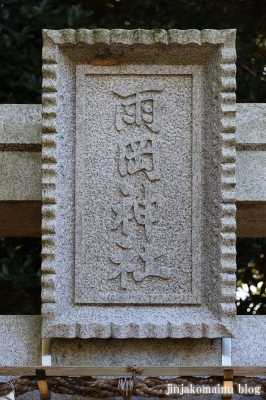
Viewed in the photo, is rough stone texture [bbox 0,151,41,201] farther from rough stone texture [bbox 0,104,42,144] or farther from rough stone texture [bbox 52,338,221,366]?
rough stone texture [bbox 52,338,221,366]

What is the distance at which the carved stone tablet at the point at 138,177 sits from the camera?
150 inches

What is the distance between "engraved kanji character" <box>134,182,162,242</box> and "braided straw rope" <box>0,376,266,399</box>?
675mm

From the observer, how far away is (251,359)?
12.6ft

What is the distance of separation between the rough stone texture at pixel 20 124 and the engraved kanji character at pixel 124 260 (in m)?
0.67

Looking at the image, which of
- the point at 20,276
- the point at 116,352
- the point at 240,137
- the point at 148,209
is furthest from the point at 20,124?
the point at 20,276

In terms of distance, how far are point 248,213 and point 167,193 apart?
2.05 feet

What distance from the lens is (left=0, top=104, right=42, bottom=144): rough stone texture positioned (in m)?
4.04

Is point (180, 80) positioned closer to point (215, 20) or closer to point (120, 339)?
point (120, 339)

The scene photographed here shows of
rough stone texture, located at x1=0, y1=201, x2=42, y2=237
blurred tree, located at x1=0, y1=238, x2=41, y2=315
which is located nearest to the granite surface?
rough stone texture, located at x1=0, y1=201, x2=42, y2=237

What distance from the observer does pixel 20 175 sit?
13.3ft

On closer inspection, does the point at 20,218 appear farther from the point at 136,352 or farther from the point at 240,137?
the point at 240,137

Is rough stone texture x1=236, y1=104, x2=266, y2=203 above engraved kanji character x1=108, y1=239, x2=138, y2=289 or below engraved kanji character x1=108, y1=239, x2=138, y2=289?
above

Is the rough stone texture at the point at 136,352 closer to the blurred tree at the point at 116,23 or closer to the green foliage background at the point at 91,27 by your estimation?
the green foliage background at the point at 91,27

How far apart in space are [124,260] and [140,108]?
28.2 inches
